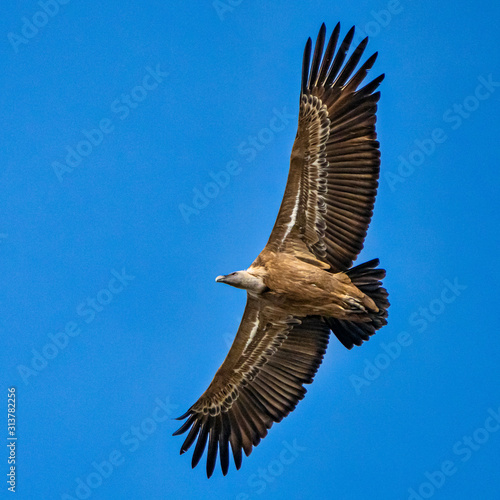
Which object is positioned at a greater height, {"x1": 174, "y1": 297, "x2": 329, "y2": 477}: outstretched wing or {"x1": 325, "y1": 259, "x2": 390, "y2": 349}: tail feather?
{"x1": 325, "y1": 259, "x2": 390, "y2": 349}: tail feather

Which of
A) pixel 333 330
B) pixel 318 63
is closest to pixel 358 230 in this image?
pixel 333 330

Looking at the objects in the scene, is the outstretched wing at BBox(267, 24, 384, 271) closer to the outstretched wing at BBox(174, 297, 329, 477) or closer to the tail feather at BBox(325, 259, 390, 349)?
the tail feather at BBox(325, 259, 390, 349)

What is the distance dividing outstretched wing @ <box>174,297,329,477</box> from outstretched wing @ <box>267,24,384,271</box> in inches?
55.3

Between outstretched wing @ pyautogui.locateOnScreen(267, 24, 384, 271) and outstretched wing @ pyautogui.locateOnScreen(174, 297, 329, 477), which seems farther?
outstretched wing @ pyautogui.locateOnScreen(174, 297, 329, 477)

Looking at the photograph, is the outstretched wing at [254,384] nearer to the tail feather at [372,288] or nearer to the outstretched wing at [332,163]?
the tail feather at [372,288]

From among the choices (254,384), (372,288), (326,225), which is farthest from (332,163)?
(254,384)

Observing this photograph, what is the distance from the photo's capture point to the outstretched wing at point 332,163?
12680 mm

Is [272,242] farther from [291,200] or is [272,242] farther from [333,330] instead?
[333,330]

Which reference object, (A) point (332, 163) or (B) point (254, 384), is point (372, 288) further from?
(B) point (254, 384)

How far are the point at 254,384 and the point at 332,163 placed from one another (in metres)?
3.77

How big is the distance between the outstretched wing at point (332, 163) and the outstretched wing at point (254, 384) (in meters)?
1.40

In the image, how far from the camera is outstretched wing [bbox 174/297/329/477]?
45.2 ft

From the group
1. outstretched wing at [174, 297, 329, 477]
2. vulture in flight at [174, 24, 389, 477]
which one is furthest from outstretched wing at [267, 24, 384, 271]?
outstretched wing at [174, 297, 329, 477]

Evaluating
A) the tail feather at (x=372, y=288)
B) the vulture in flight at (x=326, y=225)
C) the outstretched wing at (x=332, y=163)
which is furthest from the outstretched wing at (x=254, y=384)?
the outstretched wing at (x=332, y=163)
